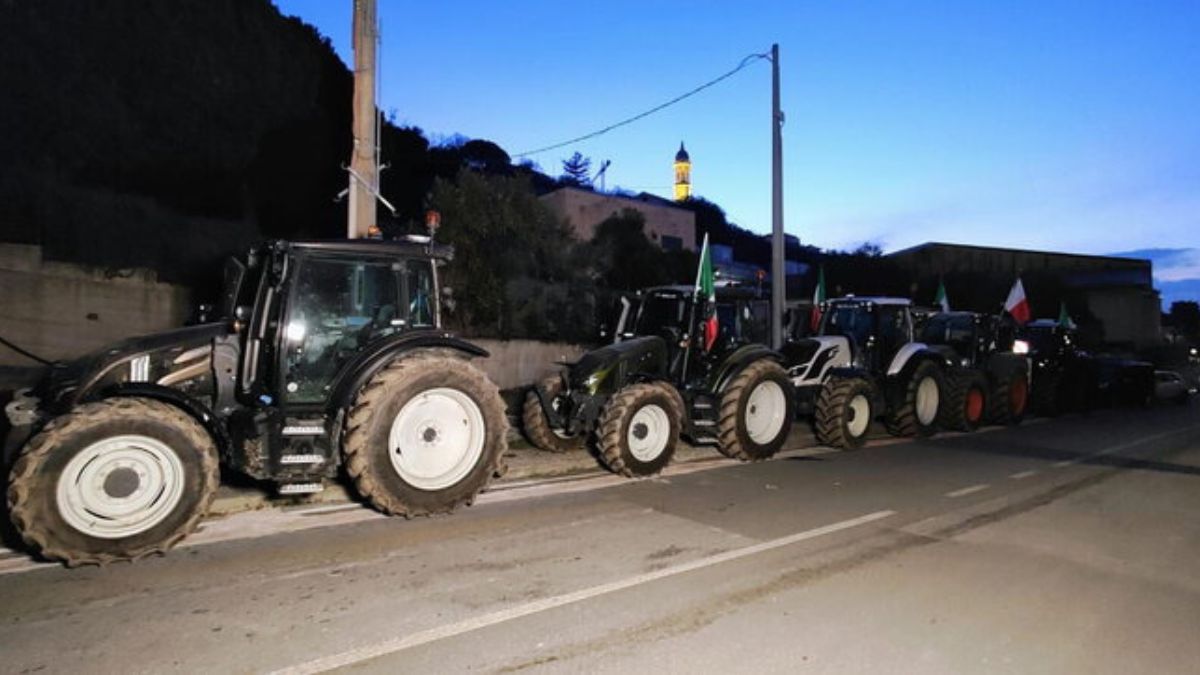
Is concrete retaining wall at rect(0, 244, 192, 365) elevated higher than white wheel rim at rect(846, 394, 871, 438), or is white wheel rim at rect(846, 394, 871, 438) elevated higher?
concrete retaining wall at rect(0, 244, 192, 365)

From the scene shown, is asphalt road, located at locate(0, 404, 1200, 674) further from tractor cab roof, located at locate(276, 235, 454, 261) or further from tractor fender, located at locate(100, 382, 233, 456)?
tractor cab roof, located at locate(276, 235, 454, 261)

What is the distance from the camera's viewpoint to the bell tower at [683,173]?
67688 mm

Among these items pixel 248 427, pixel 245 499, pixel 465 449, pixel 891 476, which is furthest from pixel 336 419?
pixel 891 476

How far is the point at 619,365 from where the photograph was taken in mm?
8773

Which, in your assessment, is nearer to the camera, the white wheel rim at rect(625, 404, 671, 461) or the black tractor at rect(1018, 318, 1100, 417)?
the white wheel rim at rect(625, 404, 671, 461)

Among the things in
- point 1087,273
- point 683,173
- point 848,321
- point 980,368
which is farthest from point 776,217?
point 683,173

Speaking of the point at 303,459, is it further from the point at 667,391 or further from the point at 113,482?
the point at 667,391

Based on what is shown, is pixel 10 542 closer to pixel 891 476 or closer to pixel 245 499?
pixel 245 499

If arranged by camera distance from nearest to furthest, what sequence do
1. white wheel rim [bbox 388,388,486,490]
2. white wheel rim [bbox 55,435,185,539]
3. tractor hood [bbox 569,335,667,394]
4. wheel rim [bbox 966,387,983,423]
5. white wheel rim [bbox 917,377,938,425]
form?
white wheel rim [bbox 55,435,185,539]
white wheel rim [bbox 388,388,486,490]
tractor hood [bbox 569,335,667,394]
white wheel rim [bbox 917,377,938,425]
wheel rim [bbox 966,387,983,423]

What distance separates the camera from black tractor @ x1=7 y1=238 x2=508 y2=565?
501 centimetres

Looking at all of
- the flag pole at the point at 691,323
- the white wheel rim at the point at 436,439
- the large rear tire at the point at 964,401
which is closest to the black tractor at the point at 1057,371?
the large rear tire at the point at 964,401

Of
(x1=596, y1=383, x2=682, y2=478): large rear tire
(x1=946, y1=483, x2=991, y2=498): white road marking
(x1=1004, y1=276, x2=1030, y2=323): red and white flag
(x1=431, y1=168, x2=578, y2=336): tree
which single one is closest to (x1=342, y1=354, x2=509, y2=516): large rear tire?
(x1=596, y1=383, x2=682, y2=478): large rear tire

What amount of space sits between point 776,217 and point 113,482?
441 inches

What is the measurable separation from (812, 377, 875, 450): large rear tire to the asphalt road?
3140 mm
